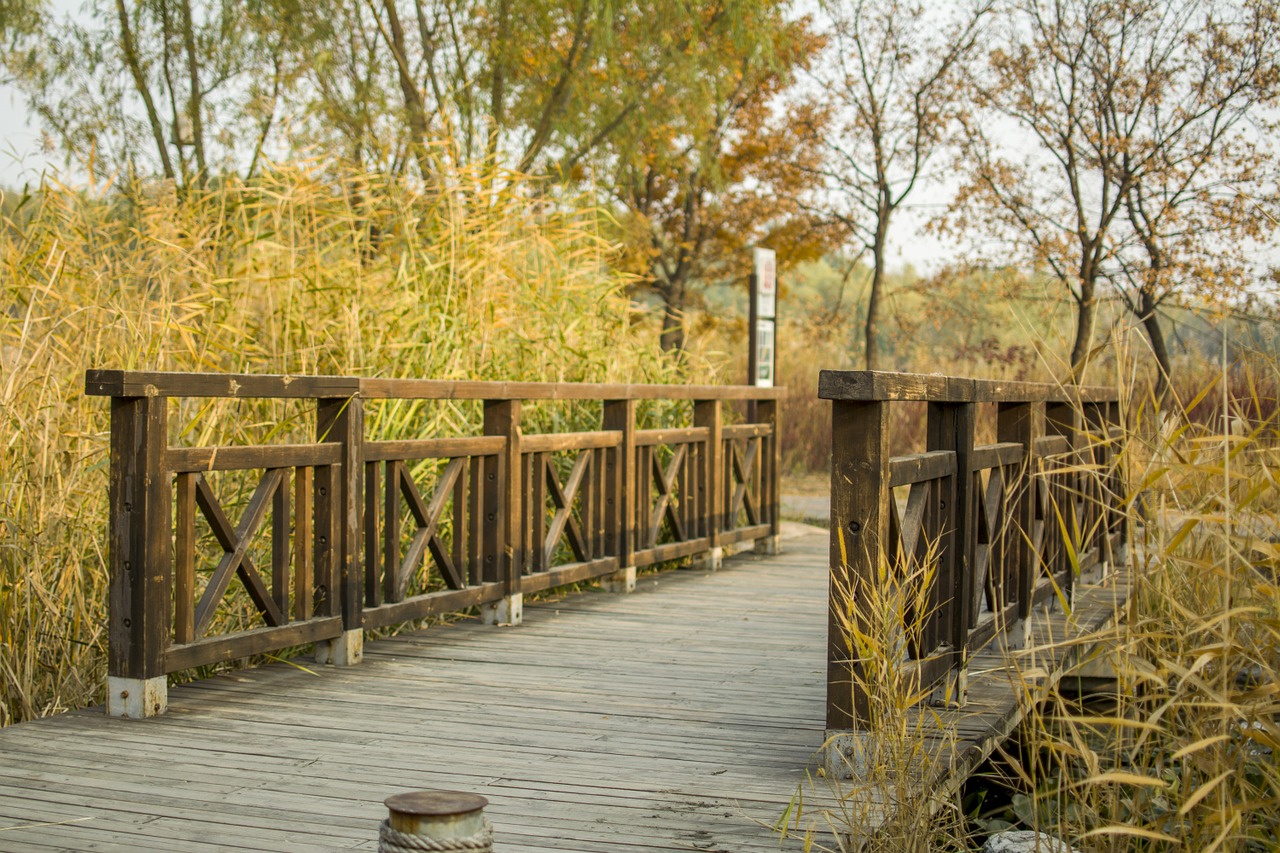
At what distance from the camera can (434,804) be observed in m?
2.25

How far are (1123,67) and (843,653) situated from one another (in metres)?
15.0

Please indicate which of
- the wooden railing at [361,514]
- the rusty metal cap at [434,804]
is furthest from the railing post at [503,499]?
the rusty metal cap at [434,804]

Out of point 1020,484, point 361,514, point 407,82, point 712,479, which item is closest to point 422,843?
point 361,514

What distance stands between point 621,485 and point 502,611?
117cm

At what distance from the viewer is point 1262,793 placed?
9.34 feet

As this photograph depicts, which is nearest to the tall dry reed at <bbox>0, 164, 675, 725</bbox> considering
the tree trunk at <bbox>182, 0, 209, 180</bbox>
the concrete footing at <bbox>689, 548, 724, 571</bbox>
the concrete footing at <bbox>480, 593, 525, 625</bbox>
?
the concrete footing at <bbox>480, 593, 525, 625</bbox>

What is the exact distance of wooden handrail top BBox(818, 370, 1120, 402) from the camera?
3.54m

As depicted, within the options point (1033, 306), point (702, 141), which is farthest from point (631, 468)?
point (1033, 306)

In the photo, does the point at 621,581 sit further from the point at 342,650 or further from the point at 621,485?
the point at 342,650

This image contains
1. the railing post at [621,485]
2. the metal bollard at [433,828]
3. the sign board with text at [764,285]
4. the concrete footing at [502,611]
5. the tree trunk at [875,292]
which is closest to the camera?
the metal bollard at [433,828]

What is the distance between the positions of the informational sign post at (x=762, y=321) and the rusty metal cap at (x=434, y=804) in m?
8.29

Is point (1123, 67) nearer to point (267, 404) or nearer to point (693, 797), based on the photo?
point (267, 404)

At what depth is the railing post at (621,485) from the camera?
696 centimetres

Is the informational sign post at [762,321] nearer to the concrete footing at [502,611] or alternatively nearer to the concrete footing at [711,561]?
the concrete footing at [711,561]
